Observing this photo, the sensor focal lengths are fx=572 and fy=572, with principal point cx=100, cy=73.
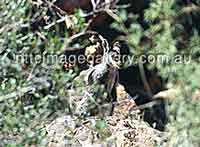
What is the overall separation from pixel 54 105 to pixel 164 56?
0.66 metres

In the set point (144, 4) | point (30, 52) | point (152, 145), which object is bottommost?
point (152, 145)

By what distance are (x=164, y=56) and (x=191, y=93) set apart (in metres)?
0.48

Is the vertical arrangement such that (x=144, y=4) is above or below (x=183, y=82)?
above

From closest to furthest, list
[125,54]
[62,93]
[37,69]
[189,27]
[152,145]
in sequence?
[37,69], [62,93], [189,27], [152,145], [125,54]

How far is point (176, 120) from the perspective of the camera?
202 cm

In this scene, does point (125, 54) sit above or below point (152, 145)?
above

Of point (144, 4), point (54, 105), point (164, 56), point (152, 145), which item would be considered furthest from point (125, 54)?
point (164, 56)

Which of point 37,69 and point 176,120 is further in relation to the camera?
point 37,69

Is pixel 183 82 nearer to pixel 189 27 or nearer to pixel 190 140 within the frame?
pixel 190 140

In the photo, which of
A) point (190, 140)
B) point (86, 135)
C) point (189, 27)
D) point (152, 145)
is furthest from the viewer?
point (152, 145)

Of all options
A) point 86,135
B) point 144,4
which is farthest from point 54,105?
point 144,4

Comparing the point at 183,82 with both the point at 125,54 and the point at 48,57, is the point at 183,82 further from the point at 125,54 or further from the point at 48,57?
the point at 125,54

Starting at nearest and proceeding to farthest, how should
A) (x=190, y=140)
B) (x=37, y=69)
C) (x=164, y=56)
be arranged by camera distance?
1. (x=190, y=140)
2. (x=164, y=56)
3. (x=37, y=69)

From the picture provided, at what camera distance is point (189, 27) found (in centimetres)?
335
